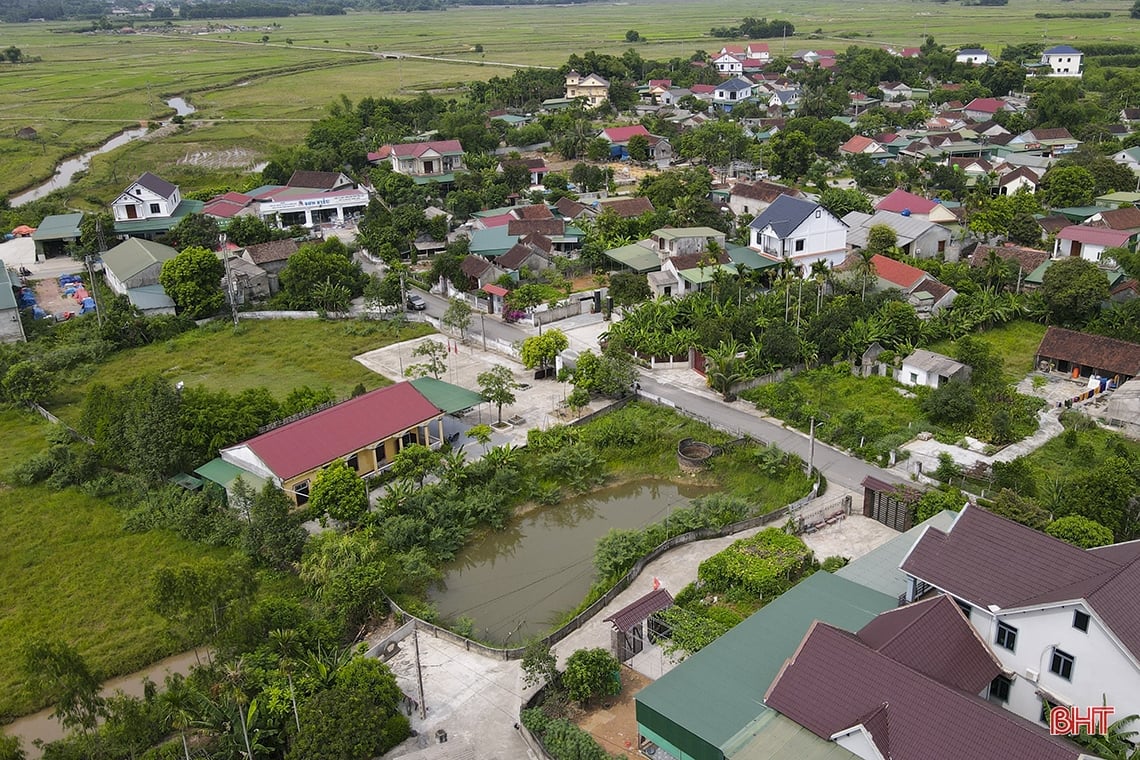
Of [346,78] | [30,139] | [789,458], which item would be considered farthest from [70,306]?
[346,78]

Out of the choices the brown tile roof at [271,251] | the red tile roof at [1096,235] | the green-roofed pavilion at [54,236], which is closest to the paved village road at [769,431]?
the red tile roof at [1096,235]

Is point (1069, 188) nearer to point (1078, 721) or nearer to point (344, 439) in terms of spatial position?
point (1078, 721)

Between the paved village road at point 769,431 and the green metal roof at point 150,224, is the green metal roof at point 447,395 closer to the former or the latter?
the paved village road at point 769,431

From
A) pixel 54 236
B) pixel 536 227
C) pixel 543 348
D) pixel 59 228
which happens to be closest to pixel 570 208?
pixel 536 227


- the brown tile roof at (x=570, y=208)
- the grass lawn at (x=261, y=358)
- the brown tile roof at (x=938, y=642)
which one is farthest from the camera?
the brown tile roof at (x=570, y=208)

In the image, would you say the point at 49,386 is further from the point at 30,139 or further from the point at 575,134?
the point at 30,139

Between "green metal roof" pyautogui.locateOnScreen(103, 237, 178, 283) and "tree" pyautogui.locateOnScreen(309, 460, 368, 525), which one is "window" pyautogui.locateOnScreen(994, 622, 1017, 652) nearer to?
"tree" pyautogui.locateOnScreen(309, 460, 368, 525)

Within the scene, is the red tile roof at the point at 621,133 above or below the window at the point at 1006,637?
above
